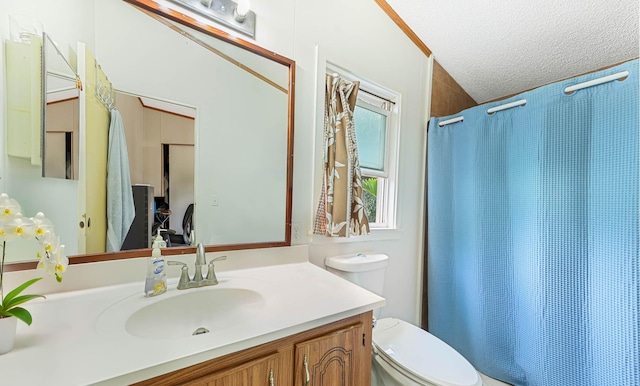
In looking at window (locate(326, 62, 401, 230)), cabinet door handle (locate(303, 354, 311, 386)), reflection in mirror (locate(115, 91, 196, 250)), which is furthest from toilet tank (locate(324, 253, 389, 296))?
reflection in mirror (locate(115, 91, 196, 250))

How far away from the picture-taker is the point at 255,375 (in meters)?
0.65

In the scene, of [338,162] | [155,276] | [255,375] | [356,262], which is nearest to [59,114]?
[155,276]

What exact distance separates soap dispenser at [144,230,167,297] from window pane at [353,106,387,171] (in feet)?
4.11

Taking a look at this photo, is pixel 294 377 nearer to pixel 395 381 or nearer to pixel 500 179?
pixel 395 381

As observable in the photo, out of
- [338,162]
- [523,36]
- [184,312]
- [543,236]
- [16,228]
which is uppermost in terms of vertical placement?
[523,36]

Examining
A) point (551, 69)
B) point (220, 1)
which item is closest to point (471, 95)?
point (551, 69)

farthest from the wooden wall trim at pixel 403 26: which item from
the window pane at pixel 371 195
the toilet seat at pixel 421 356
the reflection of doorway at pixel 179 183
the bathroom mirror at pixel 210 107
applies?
the toilet seat at pixel 421 356

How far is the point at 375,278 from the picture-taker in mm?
1443

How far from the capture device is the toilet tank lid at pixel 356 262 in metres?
1.32

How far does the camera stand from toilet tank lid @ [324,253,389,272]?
4.34 ft

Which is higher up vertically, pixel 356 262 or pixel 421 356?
pixel 356 262

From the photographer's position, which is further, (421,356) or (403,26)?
(403,26)

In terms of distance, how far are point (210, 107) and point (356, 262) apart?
3.43 ft

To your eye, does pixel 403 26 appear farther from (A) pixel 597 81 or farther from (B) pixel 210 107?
(B) pixel 210 107
